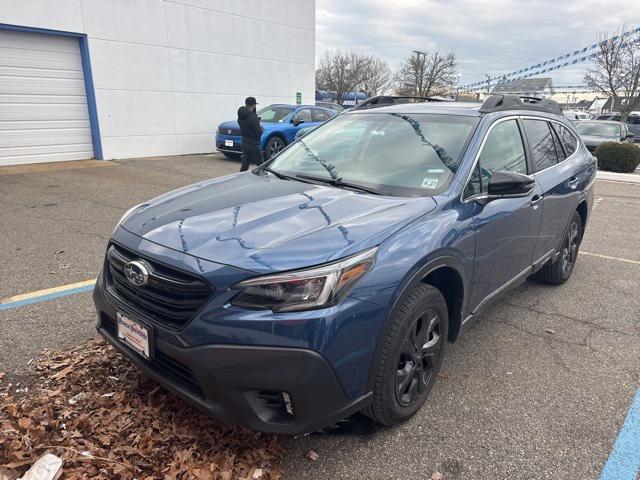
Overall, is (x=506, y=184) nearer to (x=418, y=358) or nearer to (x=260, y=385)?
(x=418, y=358)

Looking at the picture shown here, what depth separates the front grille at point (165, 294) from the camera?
2.13 metres

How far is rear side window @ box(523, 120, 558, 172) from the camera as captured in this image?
394 cm

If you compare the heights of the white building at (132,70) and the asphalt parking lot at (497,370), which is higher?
the white building at (132,70)

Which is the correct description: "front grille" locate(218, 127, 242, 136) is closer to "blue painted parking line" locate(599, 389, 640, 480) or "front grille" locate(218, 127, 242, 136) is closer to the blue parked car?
the blue parked car

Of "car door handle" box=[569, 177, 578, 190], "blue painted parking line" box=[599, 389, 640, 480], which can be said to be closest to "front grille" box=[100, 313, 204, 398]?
"blue painted parking line" box=[599, 389, 640, 480]

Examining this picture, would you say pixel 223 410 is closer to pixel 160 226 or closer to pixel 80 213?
pixel 160 226

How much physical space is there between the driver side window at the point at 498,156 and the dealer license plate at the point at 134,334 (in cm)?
197

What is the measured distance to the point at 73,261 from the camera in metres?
5.11

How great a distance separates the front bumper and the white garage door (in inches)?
469

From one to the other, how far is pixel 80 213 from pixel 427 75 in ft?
146

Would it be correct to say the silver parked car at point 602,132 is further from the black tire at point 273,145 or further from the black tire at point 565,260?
the black tire at point 565,260

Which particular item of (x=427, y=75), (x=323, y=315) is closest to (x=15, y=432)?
(x=323, y=315)

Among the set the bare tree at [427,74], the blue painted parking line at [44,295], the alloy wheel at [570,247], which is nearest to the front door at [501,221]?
the alloy wheel at [570,247]

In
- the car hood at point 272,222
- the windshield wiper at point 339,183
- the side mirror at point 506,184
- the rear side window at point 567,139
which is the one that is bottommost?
the car hood at point 272,222
